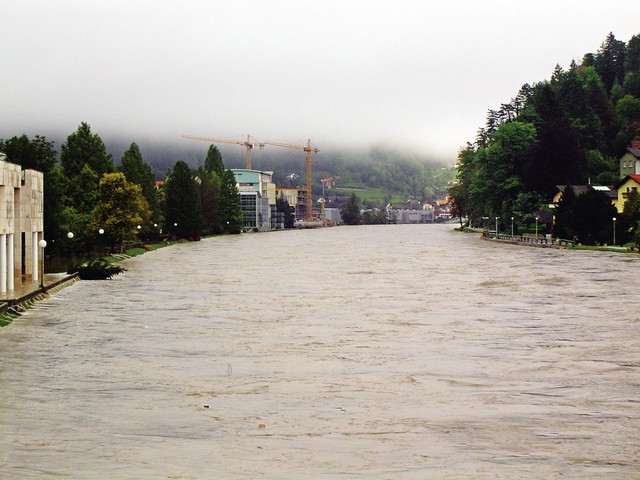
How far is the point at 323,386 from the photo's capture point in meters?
31.5

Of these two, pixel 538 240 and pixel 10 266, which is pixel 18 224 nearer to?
pixel 10 266

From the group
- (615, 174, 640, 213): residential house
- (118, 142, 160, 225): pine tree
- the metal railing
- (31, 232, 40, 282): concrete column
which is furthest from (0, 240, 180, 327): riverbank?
(615, 174, 640, 213): residential house

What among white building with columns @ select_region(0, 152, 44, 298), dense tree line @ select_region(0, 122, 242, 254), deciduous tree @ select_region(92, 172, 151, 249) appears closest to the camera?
white building with columns @ select_region(0, 152, 44, 298)

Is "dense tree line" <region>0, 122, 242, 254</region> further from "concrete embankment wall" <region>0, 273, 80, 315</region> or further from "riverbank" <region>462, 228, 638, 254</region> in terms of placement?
"riverbank" <region>462, 228, 638, 254</region>

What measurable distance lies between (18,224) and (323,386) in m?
37.2

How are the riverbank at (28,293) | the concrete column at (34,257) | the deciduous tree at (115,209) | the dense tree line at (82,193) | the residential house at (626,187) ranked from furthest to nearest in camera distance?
the residential house at (626,187)
the deciduous tree at (115,209)
the dense tree line at (82,193)
the concrete column at (34,257)
the riverbank at (28,293)

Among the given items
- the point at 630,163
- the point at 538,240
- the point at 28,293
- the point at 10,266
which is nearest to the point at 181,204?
the point at 538,240

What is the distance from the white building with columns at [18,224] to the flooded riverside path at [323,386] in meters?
3.76

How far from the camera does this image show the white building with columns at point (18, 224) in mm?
56906

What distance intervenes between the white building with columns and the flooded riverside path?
376 cm

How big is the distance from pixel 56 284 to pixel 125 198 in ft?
160

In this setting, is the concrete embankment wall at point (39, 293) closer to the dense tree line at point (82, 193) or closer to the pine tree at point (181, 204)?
the dense tree line at point (82, 193)

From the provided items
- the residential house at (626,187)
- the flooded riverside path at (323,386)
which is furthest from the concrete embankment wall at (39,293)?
the residential house at (626,187)

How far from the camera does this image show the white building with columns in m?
56.9
